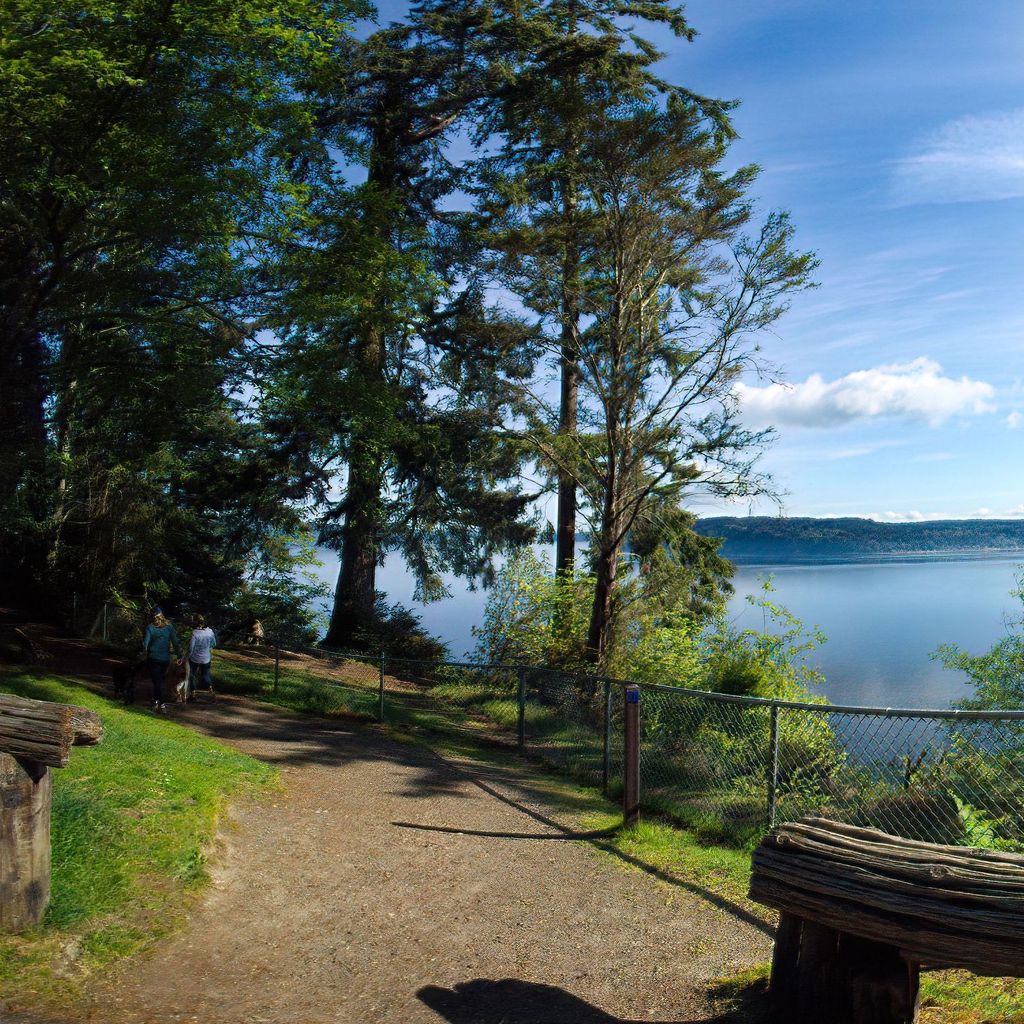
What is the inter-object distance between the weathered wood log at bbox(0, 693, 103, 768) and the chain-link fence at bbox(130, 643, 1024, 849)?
490cm

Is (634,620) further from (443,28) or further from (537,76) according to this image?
(443,28)

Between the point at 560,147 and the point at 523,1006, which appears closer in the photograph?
the point at 523,1006

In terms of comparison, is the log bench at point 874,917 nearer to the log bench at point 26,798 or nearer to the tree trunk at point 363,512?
the log bench at point 26,798

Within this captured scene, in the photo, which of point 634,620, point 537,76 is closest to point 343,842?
point 634,620

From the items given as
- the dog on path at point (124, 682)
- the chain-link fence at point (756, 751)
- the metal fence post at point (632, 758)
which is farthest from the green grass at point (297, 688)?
the metal fence post at point (632, 758)

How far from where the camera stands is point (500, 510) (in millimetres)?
24703

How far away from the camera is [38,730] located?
5125 mm

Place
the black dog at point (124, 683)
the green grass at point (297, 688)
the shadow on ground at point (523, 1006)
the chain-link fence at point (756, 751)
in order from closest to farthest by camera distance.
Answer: the shadow on ground at point (523, 1006)
the chain-link fence at point (756, 751)
the black dog at point (124, 683)
the green grass at point (297, 688)

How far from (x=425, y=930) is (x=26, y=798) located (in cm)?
255

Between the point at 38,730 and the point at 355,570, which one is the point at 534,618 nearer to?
the point at 355,570

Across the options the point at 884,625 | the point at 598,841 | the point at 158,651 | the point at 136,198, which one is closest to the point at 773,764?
the point at 598,841

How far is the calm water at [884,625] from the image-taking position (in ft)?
80.6

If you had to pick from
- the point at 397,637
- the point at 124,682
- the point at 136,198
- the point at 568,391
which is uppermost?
the point at 136,198

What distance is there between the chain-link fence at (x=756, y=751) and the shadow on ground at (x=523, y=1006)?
84.4 inches
